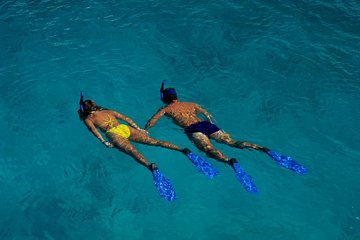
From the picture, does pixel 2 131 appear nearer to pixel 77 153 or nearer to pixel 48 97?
pixel 48 97

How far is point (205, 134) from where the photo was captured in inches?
484

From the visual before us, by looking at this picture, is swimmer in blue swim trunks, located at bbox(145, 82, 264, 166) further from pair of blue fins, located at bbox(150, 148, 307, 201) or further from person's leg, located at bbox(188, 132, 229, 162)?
pair of blue fins, located at bbox(150, 148, 307, 201)

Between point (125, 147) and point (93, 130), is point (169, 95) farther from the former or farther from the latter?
point (93, 130)

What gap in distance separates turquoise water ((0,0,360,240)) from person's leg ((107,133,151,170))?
1.46m

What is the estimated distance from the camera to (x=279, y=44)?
1781cm

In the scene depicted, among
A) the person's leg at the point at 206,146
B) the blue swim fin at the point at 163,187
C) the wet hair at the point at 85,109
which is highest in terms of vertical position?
the wet hair at the point at 85,109

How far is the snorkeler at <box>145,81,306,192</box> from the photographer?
37.1 feet

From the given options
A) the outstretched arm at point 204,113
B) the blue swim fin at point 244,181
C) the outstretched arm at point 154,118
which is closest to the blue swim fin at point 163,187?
the blue swim fin at point 244,181

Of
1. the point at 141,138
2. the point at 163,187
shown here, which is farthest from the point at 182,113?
the point at 163,187

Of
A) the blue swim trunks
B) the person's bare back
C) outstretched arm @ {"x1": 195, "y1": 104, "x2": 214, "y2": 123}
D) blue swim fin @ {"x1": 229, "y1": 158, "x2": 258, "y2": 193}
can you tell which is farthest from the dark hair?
blue swim fin @ {"x1": 229, "y1": 158, "x2": 258, "y2": 193}

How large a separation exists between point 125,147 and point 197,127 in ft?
7.53

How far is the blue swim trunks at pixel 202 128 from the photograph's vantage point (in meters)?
12.2

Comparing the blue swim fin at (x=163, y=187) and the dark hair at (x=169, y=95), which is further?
the dark hair at (x=169, y=95)

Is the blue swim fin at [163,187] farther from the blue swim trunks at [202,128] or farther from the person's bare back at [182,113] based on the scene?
the person's bare back at [182,113]
